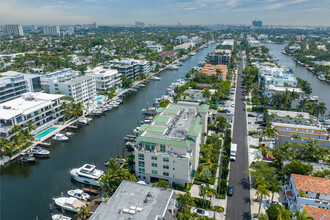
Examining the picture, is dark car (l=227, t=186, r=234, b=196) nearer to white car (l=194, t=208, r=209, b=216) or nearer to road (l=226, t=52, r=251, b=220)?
road (l=226, t=52, r=251, b=220)

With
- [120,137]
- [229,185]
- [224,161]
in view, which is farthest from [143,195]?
[120,137]

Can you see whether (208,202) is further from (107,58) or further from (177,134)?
(107,58)

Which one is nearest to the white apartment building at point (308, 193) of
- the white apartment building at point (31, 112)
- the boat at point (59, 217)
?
the boat at point (59, 217)

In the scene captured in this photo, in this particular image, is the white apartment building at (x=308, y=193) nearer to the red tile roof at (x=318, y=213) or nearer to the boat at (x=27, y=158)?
the red tile roof at (x=318, y=213)

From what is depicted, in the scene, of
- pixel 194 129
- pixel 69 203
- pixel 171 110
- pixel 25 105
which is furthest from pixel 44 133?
pixel 194 129

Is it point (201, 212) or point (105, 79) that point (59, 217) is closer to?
point (201, 212)

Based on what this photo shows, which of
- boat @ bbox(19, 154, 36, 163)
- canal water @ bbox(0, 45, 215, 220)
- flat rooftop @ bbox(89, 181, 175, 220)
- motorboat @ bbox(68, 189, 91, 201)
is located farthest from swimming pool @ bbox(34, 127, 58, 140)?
flat rooftop @ bbox(89, 181, 175, 220)
